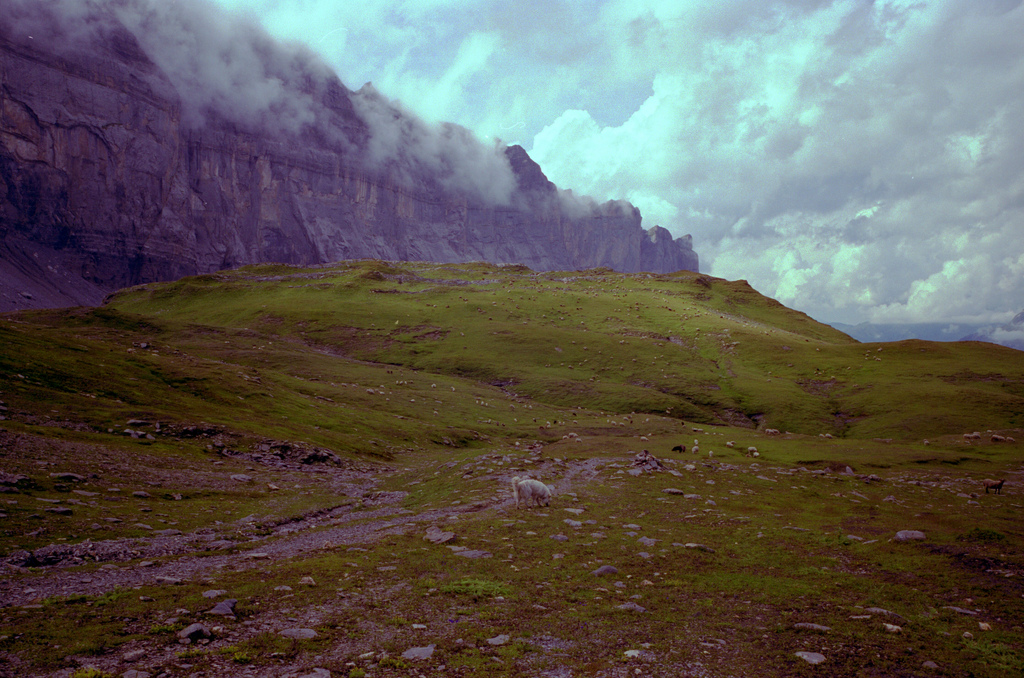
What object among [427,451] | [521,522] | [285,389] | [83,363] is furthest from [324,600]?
[285,389]

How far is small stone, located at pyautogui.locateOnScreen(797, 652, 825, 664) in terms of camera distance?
10.0m

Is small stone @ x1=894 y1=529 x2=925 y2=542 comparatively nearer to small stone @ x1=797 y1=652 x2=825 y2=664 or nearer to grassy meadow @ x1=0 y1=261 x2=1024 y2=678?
grassy meadow @ x1=0 y1=261 x2=1024 y2=678

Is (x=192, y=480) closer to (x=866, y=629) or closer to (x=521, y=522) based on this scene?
(x=521, y=522)

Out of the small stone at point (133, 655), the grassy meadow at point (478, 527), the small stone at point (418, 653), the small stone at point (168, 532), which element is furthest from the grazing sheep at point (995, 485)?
the small stone at point (168, 532)

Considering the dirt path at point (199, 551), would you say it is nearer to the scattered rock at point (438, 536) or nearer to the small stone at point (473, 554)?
the scattered rock at point (438, 536)

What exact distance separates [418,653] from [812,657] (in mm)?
7582

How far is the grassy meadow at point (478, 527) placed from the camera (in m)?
10.4

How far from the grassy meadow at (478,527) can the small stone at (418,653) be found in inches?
6.4

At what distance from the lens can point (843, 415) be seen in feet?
216

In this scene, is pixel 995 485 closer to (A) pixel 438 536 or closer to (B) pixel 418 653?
(A) pixel 438 536

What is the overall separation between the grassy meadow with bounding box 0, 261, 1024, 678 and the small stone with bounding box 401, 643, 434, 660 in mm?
162

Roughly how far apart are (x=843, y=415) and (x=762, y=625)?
213ft

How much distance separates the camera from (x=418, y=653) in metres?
10.0

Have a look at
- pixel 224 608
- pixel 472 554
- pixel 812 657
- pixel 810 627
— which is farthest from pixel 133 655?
pixel 810 627
